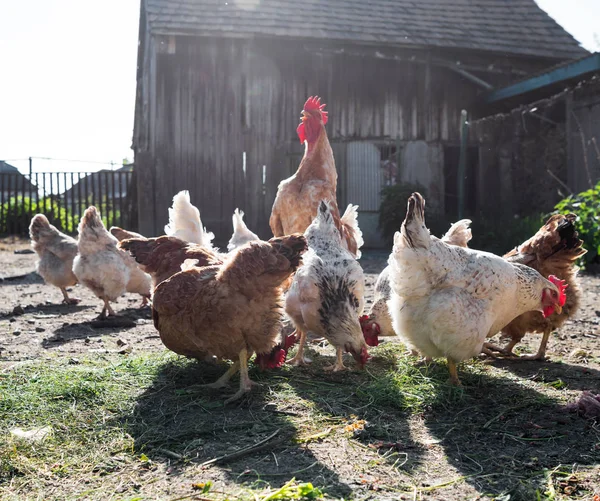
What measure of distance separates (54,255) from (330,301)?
5102 mm

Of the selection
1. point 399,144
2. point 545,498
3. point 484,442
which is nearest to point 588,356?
point 484,442

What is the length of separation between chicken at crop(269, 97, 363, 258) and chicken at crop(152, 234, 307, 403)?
1975 mm

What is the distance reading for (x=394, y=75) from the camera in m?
15.2

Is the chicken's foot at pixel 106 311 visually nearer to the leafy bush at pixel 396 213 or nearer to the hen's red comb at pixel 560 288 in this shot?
the hen's red comb at pixel 560 288

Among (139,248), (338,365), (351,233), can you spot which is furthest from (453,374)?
(139,248)

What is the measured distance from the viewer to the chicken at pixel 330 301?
13.7ft

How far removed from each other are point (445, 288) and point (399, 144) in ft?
38.7

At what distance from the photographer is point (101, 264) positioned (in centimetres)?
672

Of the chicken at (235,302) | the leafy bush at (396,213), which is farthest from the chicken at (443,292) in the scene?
the leafy bush at (396,213)

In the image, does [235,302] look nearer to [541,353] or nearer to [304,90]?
[541,353]

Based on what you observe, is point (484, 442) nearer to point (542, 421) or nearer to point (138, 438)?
point (542, 421)

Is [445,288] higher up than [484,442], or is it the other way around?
[445,288]

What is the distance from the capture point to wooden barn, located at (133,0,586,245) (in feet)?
45.3

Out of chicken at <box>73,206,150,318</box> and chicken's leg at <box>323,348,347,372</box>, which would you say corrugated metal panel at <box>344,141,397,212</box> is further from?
chicken's leg at <box>323,348,347,372</box>
